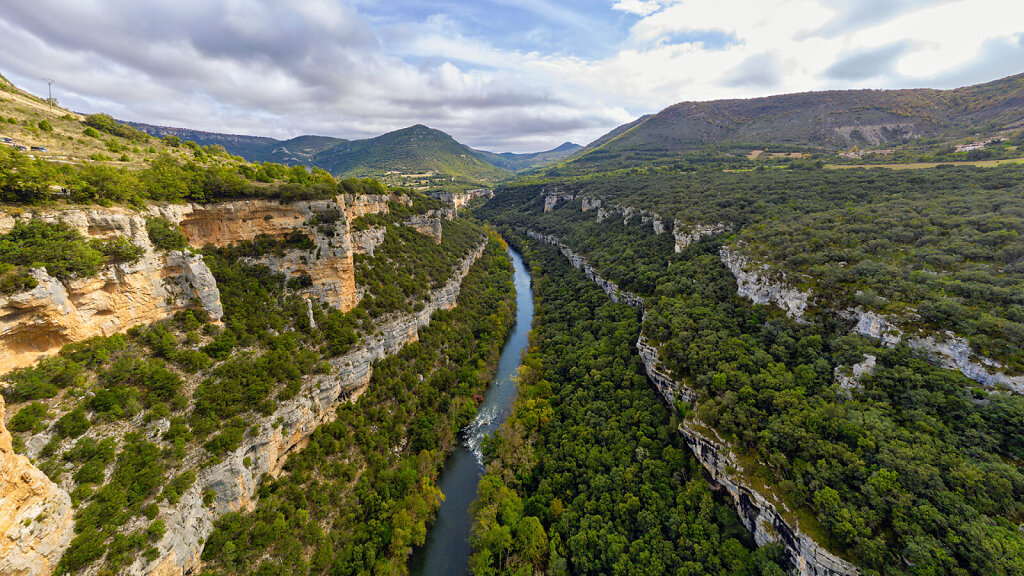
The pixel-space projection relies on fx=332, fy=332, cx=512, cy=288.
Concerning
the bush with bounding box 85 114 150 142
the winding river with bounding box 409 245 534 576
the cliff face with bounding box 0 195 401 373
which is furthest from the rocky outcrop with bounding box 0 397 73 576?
the bush with bounding box 85 114 150 142

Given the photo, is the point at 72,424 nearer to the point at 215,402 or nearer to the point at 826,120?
the point at 215,402

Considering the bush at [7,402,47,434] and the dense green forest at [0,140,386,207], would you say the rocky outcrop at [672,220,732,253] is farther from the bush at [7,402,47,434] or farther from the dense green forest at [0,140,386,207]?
the bush at [7,402,47,434]

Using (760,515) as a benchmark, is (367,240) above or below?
above

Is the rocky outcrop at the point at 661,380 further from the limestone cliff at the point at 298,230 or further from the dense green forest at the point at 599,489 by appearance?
the limestone cliff at the point at 298,230

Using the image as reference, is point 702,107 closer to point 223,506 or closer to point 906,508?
point 906,508

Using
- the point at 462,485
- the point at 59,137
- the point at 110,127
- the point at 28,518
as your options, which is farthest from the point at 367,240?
the point at 28,518

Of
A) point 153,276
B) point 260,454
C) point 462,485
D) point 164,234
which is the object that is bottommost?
point 462,485
